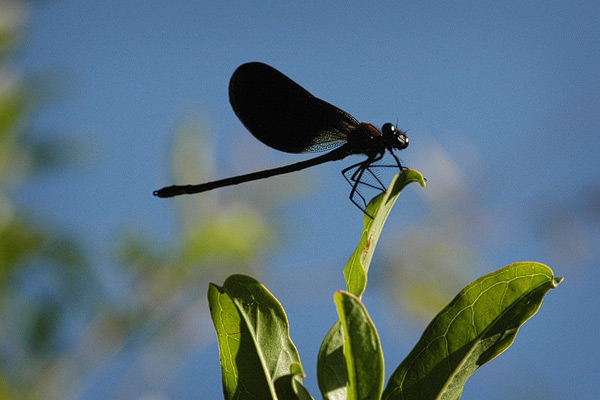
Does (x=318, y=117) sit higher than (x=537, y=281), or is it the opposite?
(x=318, y=117)

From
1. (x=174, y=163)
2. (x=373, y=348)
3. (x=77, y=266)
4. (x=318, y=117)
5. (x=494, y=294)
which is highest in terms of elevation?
(x=318, y=117)

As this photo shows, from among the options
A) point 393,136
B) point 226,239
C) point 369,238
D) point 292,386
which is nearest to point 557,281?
point 369,238

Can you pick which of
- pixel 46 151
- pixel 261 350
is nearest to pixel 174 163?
pixel 46 151

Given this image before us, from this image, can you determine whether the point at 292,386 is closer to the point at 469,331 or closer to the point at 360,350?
the point at 360,350

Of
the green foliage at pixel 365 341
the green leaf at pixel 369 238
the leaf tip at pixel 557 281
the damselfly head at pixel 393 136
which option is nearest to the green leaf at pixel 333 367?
the green foliage at pixel 365 341

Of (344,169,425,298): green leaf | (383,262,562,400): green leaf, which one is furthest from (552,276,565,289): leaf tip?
(344,169,425,298): green leaf

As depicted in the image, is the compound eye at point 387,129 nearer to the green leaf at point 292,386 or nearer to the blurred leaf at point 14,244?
the green leaf at point 292,386

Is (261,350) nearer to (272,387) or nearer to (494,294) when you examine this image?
(272,387)
